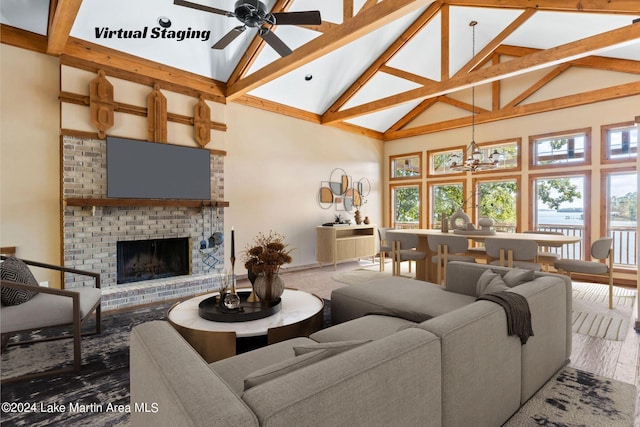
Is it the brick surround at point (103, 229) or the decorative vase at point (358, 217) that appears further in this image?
the decorative vase at point (358, 217)

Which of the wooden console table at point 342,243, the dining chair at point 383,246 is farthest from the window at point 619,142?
the wooden console table at point 342,243

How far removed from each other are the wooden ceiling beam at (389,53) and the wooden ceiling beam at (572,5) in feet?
2.32

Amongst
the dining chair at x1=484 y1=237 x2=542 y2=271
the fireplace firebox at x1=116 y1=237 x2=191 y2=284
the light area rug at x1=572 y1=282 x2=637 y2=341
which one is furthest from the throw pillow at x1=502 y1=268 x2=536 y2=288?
the fireplace firebox at x1=116 y1=237 x2=191 y2=284

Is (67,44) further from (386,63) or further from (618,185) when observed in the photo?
(618,185)

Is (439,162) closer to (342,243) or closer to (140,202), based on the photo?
(342,243)

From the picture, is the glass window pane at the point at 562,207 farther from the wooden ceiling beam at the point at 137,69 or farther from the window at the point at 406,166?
the wooden ceiling beam at the point at 137,69

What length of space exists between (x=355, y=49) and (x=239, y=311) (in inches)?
198

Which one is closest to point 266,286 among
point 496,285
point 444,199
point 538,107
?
point 496,285

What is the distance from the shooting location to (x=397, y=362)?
1.15m

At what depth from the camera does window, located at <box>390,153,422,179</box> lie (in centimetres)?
780

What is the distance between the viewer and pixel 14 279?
2494 millimetres

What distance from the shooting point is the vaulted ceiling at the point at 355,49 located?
3.61m

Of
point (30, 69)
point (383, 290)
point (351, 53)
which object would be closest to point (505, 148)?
point (351, 53)

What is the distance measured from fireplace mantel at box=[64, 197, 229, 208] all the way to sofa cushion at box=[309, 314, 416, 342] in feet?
10.9
